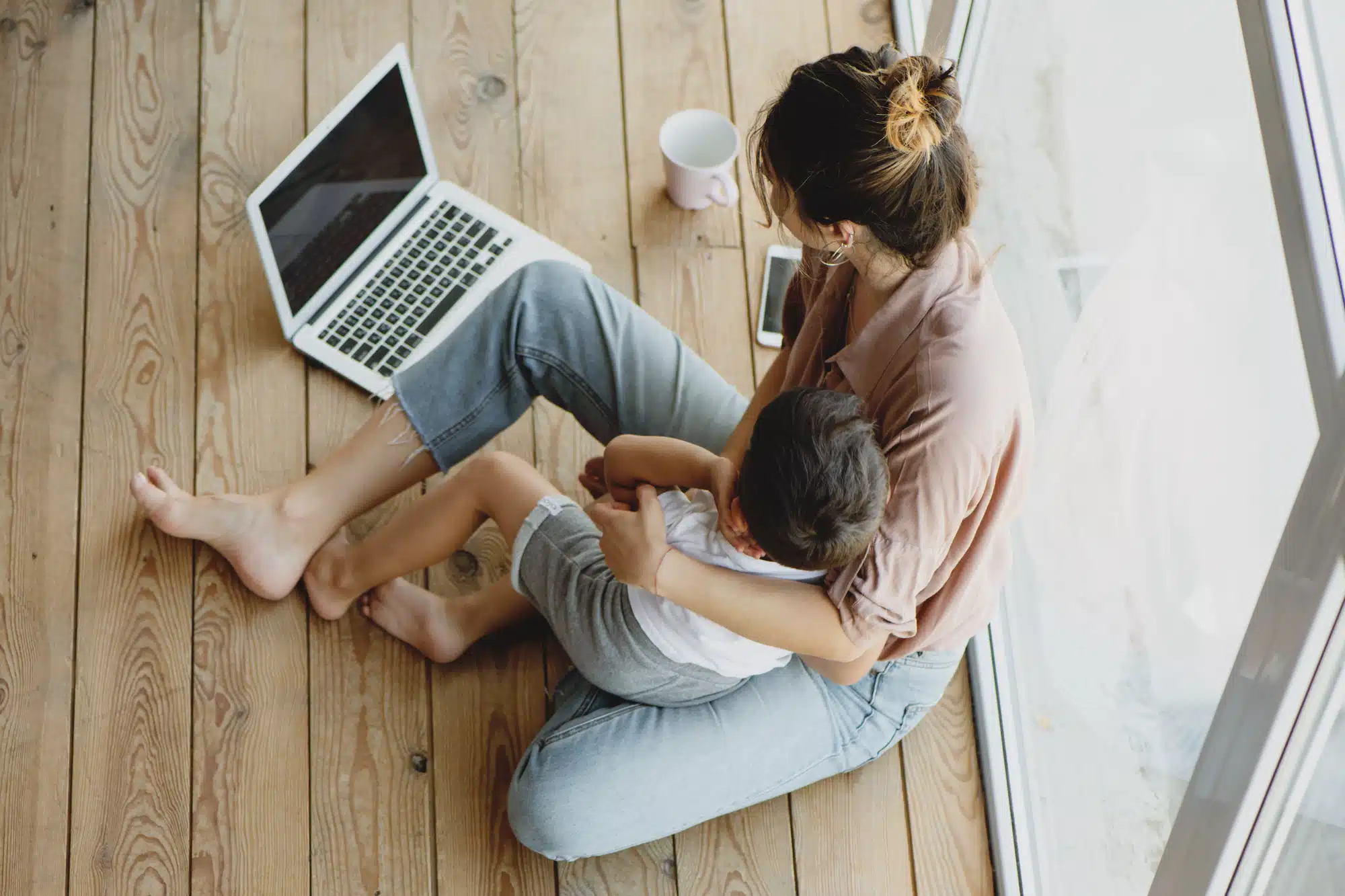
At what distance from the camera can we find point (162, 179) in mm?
1910

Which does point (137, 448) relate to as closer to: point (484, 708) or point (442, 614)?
point (442, 614)

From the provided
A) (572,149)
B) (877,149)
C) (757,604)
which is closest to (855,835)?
(757,604)

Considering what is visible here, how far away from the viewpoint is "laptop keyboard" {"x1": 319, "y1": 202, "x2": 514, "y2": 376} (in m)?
1.77

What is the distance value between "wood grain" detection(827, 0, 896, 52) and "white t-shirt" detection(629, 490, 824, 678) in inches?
45.3

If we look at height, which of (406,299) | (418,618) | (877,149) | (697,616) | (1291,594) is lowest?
(418,618)

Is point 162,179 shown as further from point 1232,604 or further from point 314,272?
point 1232,604

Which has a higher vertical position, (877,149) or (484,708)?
(877,149)

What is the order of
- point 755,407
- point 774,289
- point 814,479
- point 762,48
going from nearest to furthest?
point 814,479 → point 755,407 → point 774,289 → point 762,48

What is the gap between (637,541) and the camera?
119cm

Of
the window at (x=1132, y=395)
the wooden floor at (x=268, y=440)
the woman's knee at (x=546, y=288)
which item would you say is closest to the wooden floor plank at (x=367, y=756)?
the wooden floor at (x=268, y=440)

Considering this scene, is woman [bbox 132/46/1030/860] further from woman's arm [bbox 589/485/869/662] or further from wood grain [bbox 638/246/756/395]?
wood grain [bbox 638/246/756/395]

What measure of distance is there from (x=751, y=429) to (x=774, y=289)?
577 mm

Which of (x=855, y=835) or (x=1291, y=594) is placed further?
(x=855, y=835)

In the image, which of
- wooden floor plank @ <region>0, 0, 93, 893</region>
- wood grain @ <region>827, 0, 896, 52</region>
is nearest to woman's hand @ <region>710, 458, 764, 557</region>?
wooden floor plank @ <region>0, 0, 93, 893</region>
